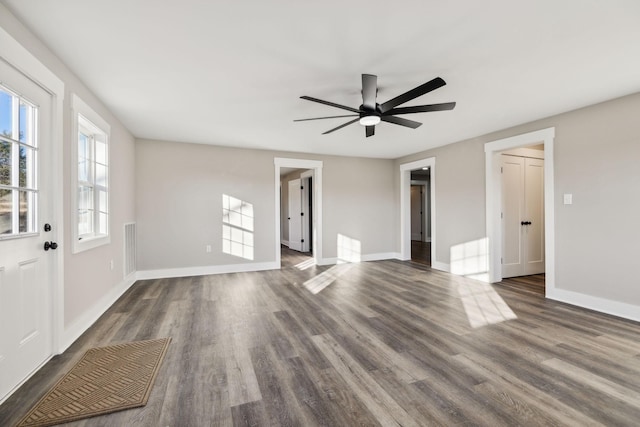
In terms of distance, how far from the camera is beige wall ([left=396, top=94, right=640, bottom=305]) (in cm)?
310

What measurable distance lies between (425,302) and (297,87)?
2964mm

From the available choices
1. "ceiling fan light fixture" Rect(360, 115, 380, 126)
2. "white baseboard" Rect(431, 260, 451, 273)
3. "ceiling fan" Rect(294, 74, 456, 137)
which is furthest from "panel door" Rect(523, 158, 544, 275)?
"ceiling fan light fixture" Rect(360, 115, 380, 126)

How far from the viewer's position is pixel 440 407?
171 cm

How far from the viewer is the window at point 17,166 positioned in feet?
5.92

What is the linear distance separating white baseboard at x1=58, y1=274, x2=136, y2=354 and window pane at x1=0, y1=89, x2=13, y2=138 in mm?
1648

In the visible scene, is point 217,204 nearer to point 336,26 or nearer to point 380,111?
point 380,111

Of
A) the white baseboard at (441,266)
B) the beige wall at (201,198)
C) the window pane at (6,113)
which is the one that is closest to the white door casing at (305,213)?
the beige wall at (201,198)

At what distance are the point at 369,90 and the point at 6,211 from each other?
273 cm

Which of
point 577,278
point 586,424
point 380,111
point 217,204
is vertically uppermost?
point 380,111

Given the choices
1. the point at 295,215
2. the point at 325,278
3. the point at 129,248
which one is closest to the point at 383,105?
the point at 325,278

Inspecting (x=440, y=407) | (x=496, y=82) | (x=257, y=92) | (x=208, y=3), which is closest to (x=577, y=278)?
(x=496, y=82)

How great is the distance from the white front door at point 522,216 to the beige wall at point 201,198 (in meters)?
3.08

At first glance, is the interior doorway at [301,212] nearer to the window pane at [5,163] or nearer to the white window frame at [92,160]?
the white window frame at [92,160]

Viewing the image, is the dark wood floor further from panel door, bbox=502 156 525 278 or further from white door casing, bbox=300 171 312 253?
white door casing, bbox=300 171 312 253
